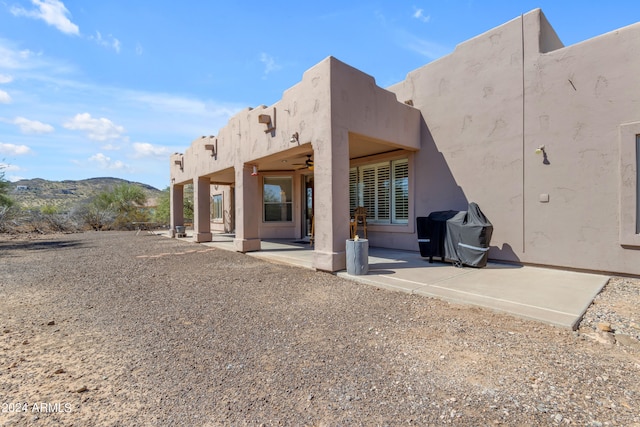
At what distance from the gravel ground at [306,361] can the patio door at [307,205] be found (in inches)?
301

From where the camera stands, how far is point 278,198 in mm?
13555

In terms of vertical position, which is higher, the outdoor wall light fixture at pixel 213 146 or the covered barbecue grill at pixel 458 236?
the outdoor wall light fixture at pixel 213 146

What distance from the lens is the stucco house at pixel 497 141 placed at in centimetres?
609

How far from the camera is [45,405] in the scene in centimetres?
237

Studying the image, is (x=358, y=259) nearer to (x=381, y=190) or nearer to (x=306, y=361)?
(x=306, y=361)

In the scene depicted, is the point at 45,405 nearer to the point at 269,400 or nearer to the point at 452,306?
the point at 269,400

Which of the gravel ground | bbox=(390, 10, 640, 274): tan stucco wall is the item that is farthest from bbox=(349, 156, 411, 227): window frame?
the gravel ground

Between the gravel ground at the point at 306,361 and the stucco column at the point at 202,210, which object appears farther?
the stucco column at the point at 202,210

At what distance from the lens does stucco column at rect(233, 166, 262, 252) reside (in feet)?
33.4

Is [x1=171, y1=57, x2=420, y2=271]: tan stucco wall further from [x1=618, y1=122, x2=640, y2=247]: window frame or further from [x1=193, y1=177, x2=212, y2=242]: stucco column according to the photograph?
[x1=618, y1=122, x2=640, y2=247]: window frame

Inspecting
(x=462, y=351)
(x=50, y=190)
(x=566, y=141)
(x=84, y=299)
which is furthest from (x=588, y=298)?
(x=50, y=190)

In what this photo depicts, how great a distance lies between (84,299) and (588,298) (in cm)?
789

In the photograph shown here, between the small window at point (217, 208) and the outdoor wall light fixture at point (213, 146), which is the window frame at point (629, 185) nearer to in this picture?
the outdoor wall light fixture at point (213, 146)

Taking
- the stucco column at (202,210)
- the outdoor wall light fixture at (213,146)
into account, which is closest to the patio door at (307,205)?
the outdoor wall light fixture at (213,146)
